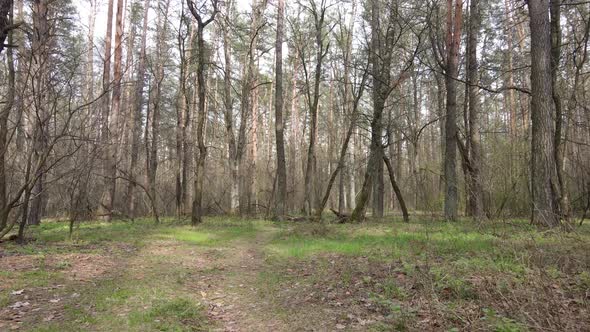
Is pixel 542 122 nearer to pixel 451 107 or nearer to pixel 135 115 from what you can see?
pixel 451 107

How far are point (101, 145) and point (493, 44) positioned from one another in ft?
72.1

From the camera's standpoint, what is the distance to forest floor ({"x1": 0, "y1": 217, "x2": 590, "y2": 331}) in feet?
12.9

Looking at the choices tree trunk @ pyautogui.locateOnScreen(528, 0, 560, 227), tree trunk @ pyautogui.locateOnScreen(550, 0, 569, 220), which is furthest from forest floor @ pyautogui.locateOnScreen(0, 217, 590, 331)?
tree trunk @ pyautogui.locateOnScreen(550, 0, 569, 220)

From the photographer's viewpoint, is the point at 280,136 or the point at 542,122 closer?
the point at 542,122

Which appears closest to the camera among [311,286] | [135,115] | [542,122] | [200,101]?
[311,286]

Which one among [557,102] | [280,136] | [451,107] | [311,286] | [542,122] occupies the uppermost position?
[451,107]

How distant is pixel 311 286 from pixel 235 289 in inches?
49.2

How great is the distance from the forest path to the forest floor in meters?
0.02

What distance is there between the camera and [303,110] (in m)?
37.4

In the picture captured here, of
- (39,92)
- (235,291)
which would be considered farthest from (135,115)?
(235,291)

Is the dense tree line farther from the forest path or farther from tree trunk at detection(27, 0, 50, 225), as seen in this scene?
the forest path

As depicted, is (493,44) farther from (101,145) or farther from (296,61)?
(101,145)

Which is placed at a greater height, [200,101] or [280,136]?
[200,101]

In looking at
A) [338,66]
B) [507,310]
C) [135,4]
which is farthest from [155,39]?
[507,310]
